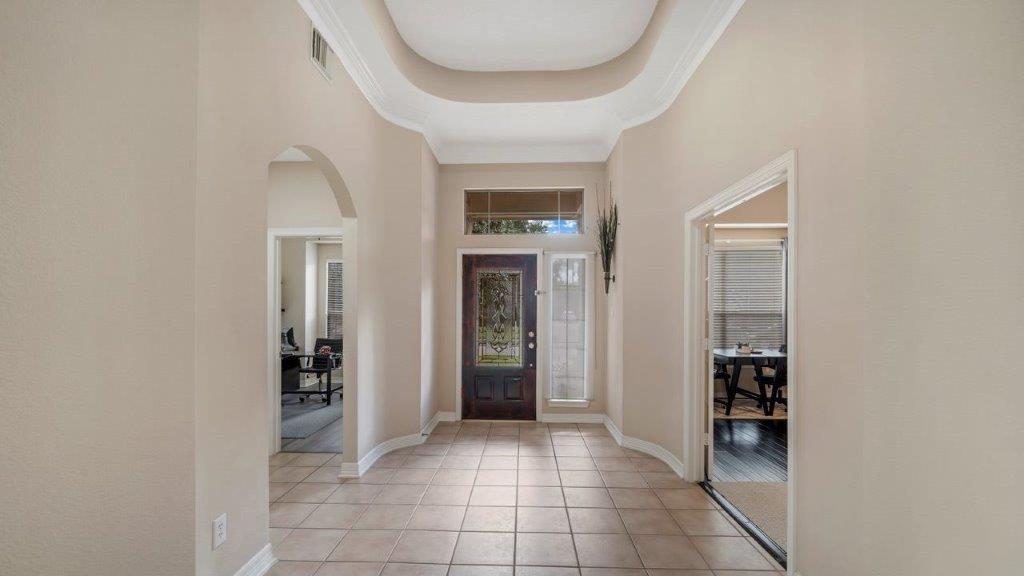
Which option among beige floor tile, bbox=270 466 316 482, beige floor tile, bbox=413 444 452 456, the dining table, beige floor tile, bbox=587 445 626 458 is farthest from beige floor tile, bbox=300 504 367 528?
the dining table

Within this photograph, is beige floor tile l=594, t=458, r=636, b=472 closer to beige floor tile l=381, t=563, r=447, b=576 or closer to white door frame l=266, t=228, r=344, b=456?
beige floor tile l=381, t=563, r=447, b=576

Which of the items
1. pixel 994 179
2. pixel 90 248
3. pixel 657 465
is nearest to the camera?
pixel 994 179

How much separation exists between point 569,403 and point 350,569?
3.19 meters

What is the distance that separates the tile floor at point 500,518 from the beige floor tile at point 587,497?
1 cm

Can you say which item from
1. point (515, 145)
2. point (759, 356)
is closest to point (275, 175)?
point (515, 145)

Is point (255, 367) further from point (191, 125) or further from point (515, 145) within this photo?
point (515, 145)

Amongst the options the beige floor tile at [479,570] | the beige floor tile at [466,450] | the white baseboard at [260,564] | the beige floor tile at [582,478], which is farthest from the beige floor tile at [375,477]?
the beige floor tile at [582,478]

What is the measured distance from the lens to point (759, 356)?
5.12 metres

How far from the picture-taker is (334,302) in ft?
27.1

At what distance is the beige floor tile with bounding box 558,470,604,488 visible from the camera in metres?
3.34

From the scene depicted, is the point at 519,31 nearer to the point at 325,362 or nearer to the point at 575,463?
the point at 575,463

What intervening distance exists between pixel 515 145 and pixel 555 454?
3.38 meters

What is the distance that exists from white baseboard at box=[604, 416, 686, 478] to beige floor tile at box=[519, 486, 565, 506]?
40.5 inches

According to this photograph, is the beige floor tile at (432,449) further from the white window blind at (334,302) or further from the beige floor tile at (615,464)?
the white window blind at (334,302)
